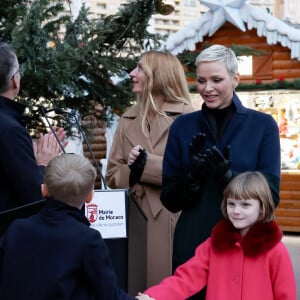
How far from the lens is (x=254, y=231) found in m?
2.62

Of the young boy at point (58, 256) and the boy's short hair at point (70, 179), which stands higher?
the boy's short hair at point (70, 179)

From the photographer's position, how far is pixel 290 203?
9250 millimetres

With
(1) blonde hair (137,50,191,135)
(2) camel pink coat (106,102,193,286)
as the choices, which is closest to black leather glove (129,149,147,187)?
(2) camel pink coat (106,102,193,286)

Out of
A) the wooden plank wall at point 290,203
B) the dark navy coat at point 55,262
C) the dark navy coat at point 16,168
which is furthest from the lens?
the wooden plank wall at point 290,203

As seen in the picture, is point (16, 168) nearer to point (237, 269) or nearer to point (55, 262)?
point (55, 262)

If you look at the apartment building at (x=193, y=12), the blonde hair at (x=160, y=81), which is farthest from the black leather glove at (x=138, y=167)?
the apartment building at (x=193, y=12)

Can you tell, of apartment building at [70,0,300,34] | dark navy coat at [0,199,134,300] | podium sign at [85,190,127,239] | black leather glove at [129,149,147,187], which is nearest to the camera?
dark navy coat at [0,199,134,300]

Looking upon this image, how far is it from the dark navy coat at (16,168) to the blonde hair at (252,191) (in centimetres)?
79

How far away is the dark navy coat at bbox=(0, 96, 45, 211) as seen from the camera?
280cm

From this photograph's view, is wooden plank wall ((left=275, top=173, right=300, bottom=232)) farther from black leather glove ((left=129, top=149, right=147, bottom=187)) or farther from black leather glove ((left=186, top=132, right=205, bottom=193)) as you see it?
black leather glove ((left=186, top=132, right=205, bottom=193))

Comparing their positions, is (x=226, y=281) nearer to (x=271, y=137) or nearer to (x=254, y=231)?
(x=254, y=231)

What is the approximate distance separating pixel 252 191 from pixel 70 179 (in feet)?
2.25

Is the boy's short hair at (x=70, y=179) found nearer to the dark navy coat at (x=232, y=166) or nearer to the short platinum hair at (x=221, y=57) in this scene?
the dark navy coat at (x=232, y=166)

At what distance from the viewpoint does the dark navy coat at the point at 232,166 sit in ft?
8.68
